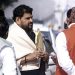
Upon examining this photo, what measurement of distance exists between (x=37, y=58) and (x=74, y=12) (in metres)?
0.75

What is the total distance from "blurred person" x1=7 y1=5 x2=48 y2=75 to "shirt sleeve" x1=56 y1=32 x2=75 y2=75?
0.47 meters

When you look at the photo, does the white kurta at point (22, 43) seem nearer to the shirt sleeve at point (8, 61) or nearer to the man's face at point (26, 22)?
the man's face at point (26, 22)

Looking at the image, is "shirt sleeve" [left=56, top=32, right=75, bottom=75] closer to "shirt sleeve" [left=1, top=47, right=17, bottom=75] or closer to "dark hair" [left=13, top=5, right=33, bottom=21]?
"dark hair" [left=13, top=5, right=33, bottom=21]

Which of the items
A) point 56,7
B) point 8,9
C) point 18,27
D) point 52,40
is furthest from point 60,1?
point 18,27

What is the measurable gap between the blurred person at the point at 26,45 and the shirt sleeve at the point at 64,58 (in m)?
0.47

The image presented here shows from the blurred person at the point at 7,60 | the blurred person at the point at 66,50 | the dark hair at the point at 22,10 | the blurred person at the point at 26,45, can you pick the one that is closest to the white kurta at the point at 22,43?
the blurred person at the point at 26,45

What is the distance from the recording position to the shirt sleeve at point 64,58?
6.08 m

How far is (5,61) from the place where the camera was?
497cm

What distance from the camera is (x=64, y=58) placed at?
6.08m

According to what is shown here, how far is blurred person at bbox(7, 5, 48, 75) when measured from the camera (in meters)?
6.52

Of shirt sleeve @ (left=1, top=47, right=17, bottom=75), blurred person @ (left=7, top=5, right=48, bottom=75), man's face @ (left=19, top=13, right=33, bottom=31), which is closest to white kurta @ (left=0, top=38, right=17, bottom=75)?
shirt sleeve @ (left=1, top=47, right=17, bottom=75)

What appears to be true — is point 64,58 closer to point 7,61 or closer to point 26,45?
point 26,45

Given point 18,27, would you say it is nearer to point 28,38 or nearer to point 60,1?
point 28,38

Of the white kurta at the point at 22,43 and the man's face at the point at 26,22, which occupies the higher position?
the man's face at the point at 26,22
